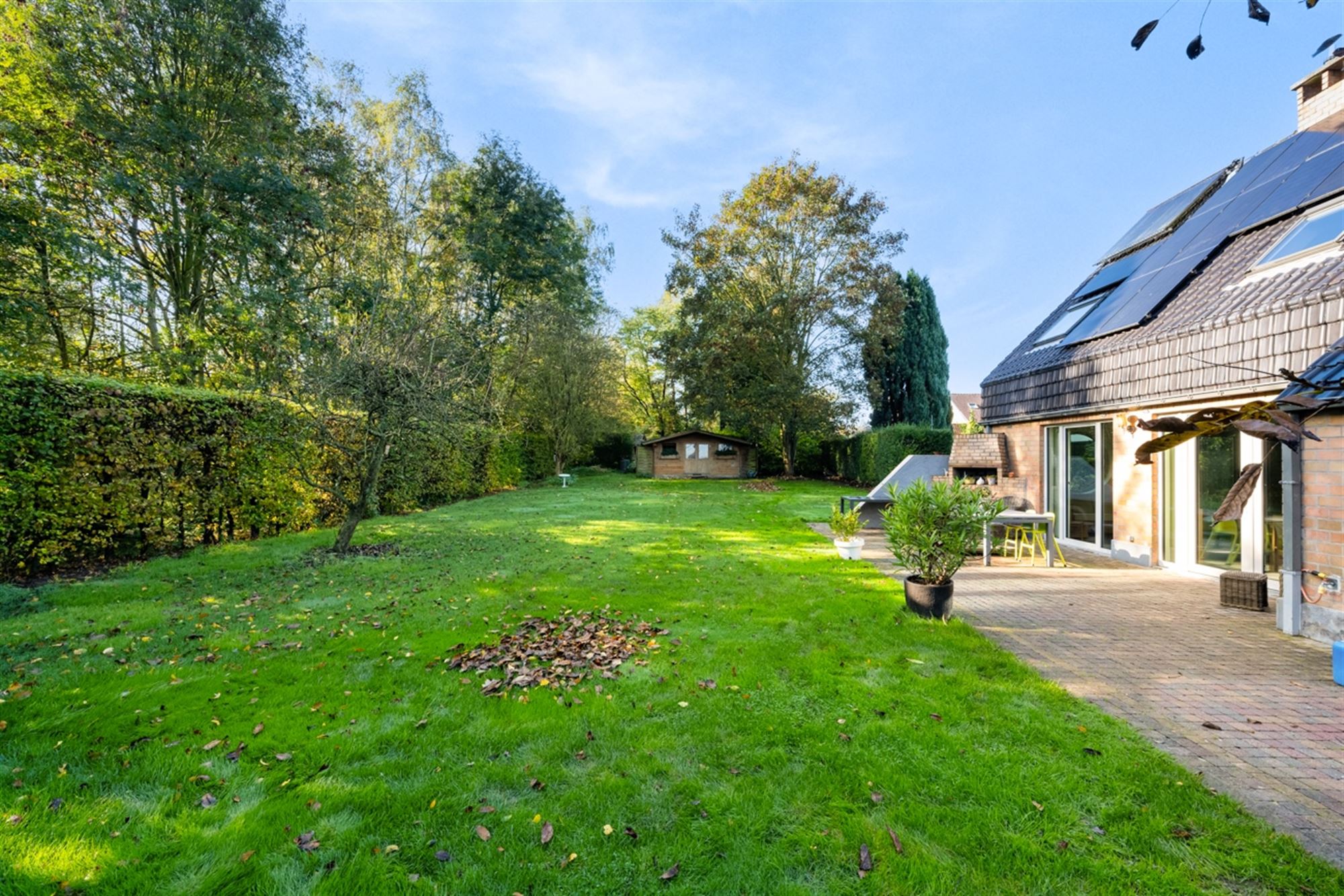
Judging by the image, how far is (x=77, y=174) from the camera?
1140 centimetres

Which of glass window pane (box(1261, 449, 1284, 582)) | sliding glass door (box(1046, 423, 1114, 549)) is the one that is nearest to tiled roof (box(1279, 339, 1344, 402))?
glass window pane (box(1261, 449, 1284, 582))

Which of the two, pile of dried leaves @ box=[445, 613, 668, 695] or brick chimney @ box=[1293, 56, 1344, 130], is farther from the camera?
brick chimney @ box=[1293, 56, 1344, 130]

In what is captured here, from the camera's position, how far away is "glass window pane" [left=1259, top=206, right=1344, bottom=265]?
615cm

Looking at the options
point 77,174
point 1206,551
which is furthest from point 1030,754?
point 77,174

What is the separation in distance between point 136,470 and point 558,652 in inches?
274

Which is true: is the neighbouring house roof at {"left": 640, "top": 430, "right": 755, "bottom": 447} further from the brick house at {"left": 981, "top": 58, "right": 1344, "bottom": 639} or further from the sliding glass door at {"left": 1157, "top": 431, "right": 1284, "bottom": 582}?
the sliding glass door at {"left": 1157, "top": 431, "right": 1284, "bottom": 582}

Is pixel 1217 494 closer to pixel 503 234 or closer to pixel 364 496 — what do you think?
pixel 364 496

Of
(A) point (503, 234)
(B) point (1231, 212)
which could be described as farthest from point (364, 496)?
(A) point (503, 234)

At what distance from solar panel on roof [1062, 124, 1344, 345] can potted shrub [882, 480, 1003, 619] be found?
210 inches

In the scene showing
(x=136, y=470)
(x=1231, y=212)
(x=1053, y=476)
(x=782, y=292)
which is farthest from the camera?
(x=782, y=292)

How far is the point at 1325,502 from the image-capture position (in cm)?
472

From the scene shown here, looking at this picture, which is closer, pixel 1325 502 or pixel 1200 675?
pixel 1200 675

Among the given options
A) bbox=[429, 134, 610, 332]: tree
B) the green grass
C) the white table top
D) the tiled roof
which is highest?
bbox=[429, 134, 610, 332]: tree

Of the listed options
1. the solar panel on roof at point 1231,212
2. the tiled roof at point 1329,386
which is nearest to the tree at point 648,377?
the solar panel on roof at point 1231,212
